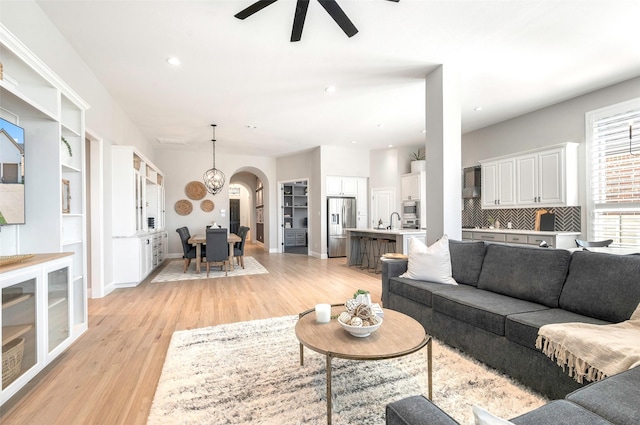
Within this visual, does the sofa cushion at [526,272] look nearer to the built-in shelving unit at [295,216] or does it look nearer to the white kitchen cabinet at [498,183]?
the white kitchen cabinet at [498,183]

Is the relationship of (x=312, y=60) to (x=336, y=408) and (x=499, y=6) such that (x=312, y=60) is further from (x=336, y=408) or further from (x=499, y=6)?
(x=336, y=408)

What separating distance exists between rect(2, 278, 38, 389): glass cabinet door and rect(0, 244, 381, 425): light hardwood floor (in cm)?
21

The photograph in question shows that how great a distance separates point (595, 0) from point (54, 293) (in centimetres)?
500

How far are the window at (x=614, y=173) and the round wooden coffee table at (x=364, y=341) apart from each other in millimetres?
4216

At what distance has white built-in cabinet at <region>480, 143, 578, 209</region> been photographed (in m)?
4.67

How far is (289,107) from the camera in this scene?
509 centimetres

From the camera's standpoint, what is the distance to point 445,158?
3607 mm

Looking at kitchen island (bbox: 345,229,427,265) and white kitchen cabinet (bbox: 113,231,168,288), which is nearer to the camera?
white kitchen cabinet (bbox: 113,231,168,288)

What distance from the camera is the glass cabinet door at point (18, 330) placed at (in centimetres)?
172

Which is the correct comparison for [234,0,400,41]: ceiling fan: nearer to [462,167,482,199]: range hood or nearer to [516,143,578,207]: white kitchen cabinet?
[516,143,578,207]: white kitchen cabinet

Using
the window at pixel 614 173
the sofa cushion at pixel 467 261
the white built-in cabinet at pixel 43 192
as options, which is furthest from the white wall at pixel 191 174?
the window at pixel 614 173

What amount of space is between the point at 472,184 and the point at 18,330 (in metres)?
7.03

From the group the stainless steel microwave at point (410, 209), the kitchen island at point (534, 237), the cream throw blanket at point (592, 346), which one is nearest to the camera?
the cream throw blanket at point (592, 346)

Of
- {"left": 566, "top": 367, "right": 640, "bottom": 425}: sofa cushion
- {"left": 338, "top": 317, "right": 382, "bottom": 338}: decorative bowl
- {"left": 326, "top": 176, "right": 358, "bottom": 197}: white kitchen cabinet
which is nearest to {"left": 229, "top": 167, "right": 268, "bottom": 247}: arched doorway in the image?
{"left": 326, "top": 176, "right": 358, "bottom": 197}: white kitchen cabinet
